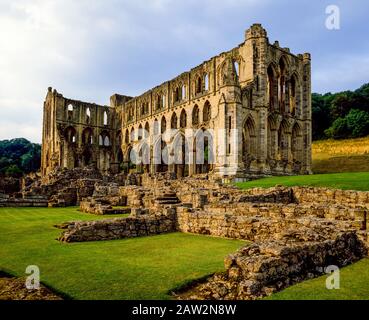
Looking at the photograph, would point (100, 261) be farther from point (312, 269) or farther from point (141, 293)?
point (312, 269)

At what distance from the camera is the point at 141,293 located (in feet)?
18.4

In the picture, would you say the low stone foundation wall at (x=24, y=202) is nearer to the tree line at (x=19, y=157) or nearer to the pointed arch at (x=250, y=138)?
the pointed arch at (x=250, y=138)

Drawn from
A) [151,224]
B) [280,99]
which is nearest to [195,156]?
[280,99]

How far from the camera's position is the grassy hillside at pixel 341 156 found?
43.6 meters

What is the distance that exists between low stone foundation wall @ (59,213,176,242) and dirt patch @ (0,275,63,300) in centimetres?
459

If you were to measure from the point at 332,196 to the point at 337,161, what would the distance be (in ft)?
113

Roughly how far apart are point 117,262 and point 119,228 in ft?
12.3

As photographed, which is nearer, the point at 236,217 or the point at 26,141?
the point at 236,217

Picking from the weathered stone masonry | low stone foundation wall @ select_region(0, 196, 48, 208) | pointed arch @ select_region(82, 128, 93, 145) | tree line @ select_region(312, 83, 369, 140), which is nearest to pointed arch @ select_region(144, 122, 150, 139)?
pointed arch @ select_region(82, 128, 93, 145)

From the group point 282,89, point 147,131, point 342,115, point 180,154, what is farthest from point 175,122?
point 342,115

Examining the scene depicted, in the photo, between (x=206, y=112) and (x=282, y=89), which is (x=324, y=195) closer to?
(x=282, y=89)

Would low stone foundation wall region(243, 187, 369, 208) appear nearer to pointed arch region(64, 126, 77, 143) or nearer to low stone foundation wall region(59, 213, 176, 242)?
low stone foundation wall region(59, 213, 176, 242)

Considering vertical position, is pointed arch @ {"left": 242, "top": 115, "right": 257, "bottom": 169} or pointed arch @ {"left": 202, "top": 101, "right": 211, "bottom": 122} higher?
pointed arch @ {"left": 202, "top": 101, "right": 211, "bottom": 122}

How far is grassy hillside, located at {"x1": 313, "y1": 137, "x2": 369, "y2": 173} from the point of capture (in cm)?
4359
